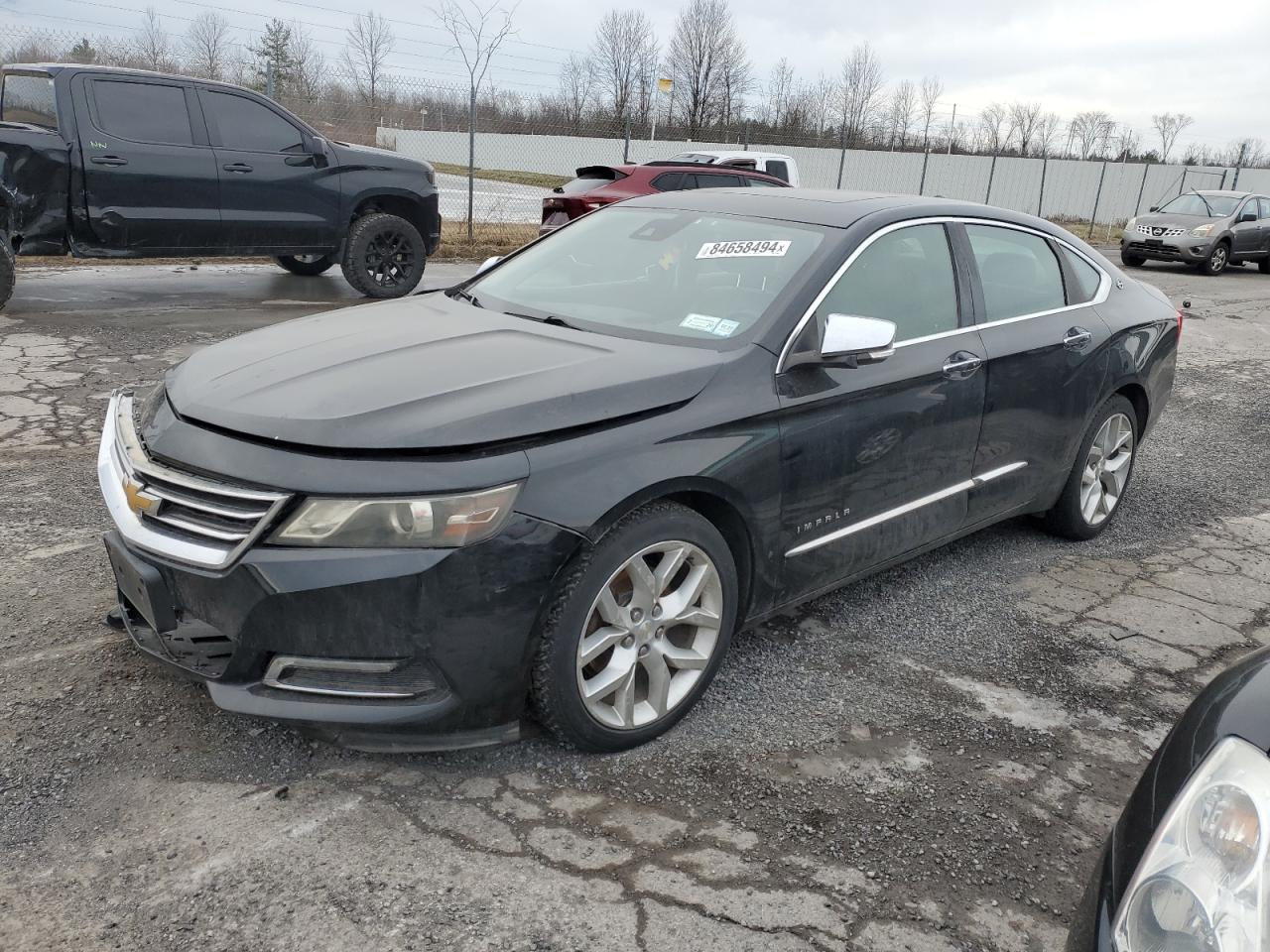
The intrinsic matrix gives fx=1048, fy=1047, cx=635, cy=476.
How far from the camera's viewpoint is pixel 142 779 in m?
2.69

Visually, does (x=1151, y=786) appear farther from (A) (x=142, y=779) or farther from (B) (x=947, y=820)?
(A) (x=142, y=779)

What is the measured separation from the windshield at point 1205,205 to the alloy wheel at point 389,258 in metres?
15.3

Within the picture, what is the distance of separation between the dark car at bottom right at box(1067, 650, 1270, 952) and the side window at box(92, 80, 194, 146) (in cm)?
895

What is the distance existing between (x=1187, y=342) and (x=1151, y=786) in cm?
1065

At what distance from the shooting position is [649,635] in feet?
9.57

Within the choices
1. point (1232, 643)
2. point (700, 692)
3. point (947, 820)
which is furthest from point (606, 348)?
point (1232, 643)

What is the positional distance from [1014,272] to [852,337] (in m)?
1.52

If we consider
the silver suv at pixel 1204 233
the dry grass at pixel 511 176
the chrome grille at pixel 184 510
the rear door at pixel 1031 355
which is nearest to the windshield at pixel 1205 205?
the silver suv at pixel 1204 233

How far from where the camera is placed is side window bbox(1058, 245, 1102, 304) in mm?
4617

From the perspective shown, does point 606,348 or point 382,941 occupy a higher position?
point 606,348

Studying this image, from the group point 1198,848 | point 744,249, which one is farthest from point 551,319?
point 1198,848

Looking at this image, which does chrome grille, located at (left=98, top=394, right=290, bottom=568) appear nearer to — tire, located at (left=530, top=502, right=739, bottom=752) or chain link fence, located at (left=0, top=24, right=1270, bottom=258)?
tire, located at (left=530, top=502, right=739, bottom=752)

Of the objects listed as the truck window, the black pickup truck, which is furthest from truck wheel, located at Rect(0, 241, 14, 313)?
the truck window

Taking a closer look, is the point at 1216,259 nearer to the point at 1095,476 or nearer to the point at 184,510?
the point at 1095,476
